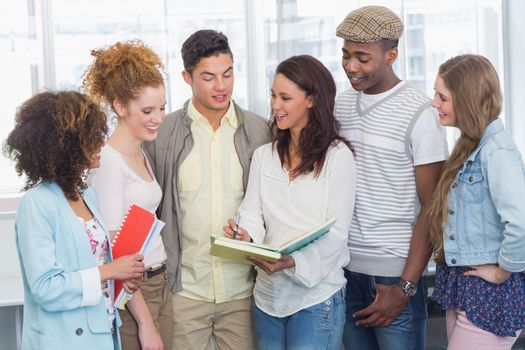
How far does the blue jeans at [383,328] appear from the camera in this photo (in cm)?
235

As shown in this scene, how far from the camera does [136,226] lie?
6.75ft

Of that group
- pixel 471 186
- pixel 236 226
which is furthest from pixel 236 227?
pixel 471 186

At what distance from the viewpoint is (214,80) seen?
239cm

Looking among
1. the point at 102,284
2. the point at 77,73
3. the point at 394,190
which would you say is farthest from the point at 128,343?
the point at 77,73

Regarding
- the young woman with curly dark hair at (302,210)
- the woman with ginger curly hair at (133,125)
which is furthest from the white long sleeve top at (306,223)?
the woman with ginger curly hair at (133,125)

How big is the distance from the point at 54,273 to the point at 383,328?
1.04 meters

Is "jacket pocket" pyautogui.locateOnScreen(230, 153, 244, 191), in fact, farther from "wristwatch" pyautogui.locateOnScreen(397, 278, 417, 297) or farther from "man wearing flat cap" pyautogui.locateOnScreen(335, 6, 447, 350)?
"wristwatch" pyautogui.locateOnScreen(397, 278, 417, 297)

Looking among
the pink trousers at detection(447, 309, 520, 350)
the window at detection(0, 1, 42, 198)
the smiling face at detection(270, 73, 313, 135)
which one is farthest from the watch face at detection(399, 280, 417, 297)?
the window at detection(0, 1, 42, 198)

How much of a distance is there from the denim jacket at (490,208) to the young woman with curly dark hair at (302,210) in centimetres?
31

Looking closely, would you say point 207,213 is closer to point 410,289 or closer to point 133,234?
point 133,234

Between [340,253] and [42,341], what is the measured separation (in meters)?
0.89

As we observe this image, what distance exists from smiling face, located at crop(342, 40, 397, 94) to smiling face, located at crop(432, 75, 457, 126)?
0.59 feet

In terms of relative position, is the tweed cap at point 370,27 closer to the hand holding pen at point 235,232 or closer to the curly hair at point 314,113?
the curly hair at point 314,113

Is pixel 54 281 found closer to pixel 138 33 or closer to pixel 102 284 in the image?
pixel 102 284
